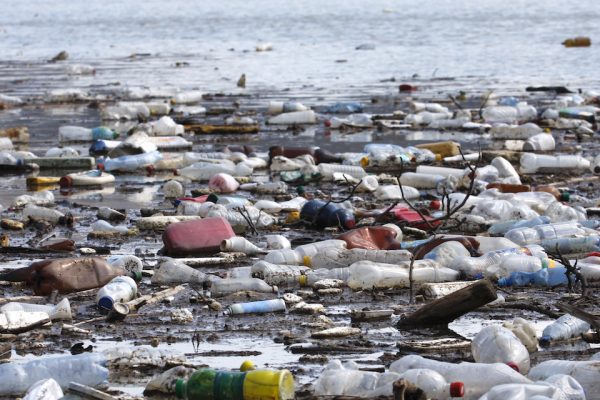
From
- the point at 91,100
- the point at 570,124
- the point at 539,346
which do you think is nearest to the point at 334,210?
the point at 539,346

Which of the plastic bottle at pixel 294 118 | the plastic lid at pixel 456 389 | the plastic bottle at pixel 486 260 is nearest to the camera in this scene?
the plastic lid at pixel 456 389

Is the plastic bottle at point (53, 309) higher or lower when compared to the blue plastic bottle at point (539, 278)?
higher

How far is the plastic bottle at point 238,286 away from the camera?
771cm

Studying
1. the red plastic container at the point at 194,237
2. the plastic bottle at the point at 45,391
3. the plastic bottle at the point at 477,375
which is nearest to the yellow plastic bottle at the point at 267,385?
the plastic bottle at the point at 477,375

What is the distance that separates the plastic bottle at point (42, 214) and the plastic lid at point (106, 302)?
10.7 feet

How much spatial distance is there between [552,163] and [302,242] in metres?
4.55

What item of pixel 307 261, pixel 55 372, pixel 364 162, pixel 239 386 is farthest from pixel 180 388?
pixel 364 162

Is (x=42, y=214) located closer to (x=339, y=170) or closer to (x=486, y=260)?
(x=339, y=170)

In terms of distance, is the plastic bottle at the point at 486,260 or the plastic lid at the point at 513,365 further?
the plastic bottle at the point at 486,260

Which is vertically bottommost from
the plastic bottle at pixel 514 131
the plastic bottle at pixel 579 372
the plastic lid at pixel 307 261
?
the plastic bottle at pixel 514 131

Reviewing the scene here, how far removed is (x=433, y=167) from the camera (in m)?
12.7

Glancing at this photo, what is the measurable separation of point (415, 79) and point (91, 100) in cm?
667

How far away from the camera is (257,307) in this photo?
7195 millimetres

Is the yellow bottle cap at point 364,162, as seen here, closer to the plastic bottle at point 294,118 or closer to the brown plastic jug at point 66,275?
the plastic bottle at point 294,118
